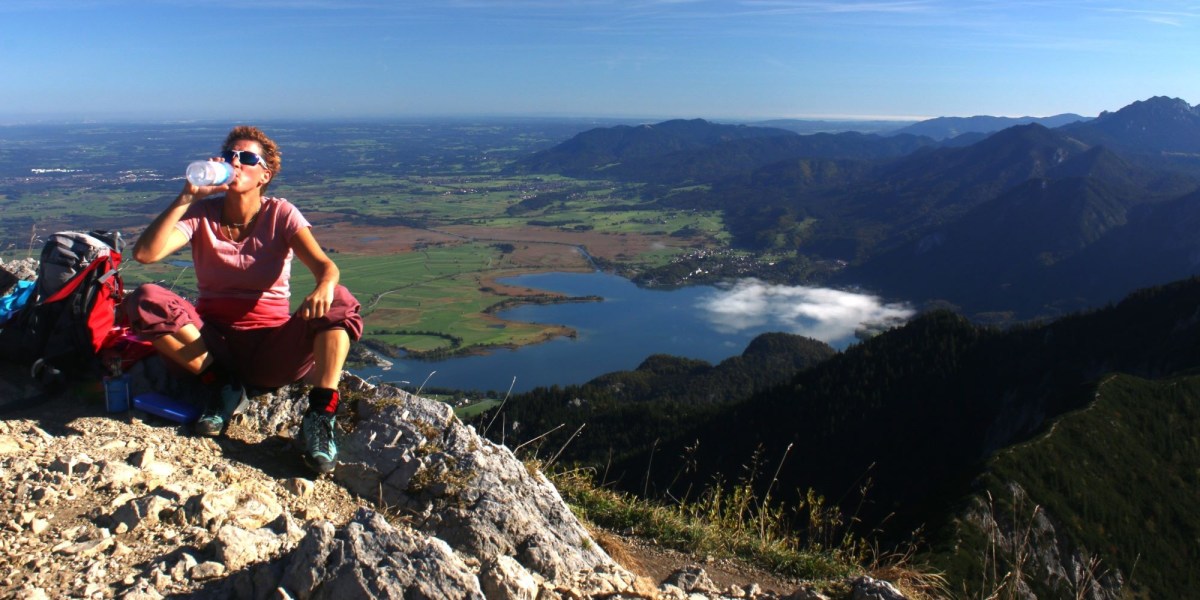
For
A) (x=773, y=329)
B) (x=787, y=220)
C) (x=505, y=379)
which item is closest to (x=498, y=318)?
(x=505, y=379)

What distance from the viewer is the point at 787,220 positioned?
183625mm

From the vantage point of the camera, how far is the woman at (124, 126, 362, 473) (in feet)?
14.7

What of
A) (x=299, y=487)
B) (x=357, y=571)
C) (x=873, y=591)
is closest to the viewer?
(x=357, y=571)

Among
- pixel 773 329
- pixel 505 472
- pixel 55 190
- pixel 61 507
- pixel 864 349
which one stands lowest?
pixel 773 329

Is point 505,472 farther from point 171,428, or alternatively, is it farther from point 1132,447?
point 1132,447

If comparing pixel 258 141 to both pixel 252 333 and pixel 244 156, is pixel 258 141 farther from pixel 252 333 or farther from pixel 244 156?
pixel 252 333

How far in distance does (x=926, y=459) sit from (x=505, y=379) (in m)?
32.4

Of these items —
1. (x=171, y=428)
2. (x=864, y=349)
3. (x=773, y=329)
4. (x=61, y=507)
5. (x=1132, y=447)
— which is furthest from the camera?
(x=773, y=329)

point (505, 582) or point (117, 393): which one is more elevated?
point (117, 393)

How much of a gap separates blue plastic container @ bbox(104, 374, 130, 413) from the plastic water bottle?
1325 mm

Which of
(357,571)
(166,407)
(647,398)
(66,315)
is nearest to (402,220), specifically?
(647,398)

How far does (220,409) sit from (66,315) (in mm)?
1500

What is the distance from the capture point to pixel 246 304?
16.3ft

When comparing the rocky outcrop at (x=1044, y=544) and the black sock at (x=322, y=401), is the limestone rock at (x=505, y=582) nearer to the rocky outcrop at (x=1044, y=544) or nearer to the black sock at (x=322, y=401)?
the black sock at (x=322, y=401)
